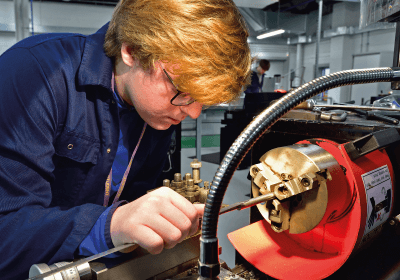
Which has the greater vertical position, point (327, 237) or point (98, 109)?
point (98, 109)

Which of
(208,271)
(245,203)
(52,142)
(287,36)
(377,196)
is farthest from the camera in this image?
(287,36)

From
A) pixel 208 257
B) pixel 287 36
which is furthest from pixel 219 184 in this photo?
pixel 287 36

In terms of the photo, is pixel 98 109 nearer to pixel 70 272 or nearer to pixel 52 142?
pixel 52 142

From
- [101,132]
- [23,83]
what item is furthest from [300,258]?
[23,83]

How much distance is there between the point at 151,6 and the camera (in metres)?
0.59

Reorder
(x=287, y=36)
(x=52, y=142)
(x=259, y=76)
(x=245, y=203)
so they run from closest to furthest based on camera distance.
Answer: (x=245, y=203), (x=52, y=142), (x=259, y=76), (x=287, y=36)

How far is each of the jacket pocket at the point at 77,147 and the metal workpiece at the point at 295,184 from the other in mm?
442

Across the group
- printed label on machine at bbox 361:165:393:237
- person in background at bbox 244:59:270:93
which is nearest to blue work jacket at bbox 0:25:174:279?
printed label on machine at bbox 361:165:393:237

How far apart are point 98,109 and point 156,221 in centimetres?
41

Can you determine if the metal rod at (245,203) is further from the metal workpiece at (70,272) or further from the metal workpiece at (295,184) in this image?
the metal workpiece at (70,272)

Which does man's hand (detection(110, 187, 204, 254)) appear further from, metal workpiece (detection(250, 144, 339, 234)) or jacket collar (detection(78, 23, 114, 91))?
jacket collar (detection(78, 23, 114, 91))

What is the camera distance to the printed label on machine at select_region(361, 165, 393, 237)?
559 millimetres

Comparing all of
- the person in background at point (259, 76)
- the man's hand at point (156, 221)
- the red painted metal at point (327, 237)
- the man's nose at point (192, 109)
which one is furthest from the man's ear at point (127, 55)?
the person in background at point (259, 76)

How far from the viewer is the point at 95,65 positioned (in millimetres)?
727
